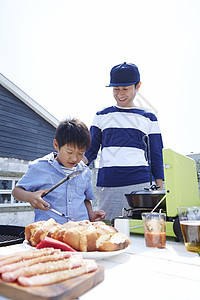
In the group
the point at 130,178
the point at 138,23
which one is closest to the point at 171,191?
the point at 130,178

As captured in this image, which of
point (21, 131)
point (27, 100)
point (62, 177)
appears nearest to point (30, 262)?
point (62, 177)

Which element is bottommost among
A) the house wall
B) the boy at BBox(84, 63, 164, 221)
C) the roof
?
the boy at BBox(84, 63, 164, 221)

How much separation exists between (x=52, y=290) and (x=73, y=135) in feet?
4.72

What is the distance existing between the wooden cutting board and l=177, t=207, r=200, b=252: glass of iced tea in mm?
603

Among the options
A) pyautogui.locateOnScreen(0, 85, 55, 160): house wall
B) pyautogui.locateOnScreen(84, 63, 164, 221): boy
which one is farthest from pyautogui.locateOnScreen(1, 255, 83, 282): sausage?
pyautogui.locateOnScreen(0, 85, 55, 160): house wall

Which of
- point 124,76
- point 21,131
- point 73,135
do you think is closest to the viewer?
point 73,135

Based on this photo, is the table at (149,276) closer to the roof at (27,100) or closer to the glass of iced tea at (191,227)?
the glass of iced tea at (191,227)

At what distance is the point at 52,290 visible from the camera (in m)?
0.43

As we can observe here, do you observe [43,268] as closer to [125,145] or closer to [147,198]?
[147,198]

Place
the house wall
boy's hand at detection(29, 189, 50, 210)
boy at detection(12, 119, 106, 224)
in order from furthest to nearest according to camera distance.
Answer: the house wall < boy at detection(12, 119, 106, 224) < boy's hand at detection(29, 189, 50, 210)

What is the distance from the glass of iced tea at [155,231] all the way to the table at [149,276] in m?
0.05

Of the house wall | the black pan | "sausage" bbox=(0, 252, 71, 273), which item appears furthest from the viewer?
the house wall

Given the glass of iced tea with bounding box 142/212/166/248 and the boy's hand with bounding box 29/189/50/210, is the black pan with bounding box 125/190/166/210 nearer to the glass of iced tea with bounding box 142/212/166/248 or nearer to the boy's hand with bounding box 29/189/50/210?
the glass of iced tea with bounding box 142/212/166/248

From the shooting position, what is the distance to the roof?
7.32 metres
